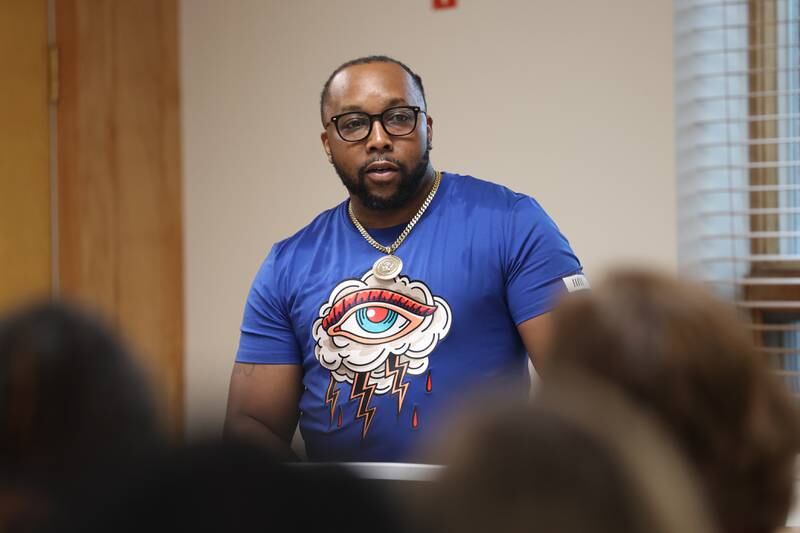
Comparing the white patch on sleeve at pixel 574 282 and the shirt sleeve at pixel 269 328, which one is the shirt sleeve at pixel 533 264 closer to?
the white patch on sleeve at pixel 574 282

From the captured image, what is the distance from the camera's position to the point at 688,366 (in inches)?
19.9

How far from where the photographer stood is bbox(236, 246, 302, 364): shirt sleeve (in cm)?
202

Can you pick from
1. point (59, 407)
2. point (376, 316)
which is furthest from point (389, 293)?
point (59, 407)

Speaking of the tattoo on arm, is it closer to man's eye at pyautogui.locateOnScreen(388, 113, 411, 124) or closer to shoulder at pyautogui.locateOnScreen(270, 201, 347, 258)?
shoulder at pyautogui.locateOnScreen(270, 201, 347, 258)

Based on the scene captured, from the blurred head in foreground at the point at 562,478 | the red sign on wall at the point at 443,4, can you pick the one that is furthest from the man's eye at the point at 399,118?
the blurred head in foreground at the point at 562,478

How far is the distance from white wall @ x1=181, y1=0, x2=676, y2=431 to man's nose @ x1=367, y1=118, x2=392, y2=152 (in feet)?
2.01

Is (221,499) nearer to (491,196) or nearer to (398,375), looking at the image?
(398,375)

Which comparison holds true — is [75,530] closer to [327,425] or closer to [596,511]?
[596,511]

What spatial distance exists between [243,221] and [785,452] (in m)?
2.54

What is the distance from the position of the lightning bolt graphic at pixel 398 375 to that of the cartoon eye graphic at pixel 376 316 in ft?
0.14

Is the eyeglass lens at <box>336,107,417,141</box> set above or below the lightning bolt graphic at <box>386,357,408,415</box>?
above

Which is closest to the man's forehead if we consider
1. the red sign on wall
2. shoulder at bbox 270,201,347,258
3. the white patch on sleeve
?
shoulder at bbox 270,201,347,258

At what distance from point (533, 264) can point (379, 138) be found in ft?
1.39

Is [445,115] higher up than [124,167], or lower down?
higher up
